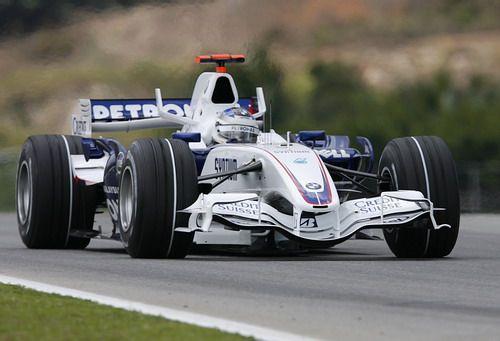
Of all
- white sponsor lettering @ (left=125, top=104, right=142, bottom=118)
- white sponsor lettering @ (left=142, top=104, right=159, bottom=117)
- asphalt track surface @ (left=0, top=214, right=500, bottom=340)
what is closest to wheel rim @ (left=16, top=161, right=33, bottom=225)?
asphalt track surface @ (left=0, top=214, right=500, bottom=340)

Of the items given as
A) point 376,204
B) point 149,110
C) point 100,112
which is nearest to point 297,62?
point 149,110

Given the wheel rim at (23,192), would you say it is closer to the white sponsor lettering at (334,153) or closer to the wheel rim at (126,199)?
the wheel rim at (126,199)

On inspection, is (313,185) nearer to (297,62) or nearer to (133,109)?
(133,109)

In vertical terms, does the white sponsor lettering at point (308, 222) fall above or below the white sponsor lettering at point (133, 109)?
below

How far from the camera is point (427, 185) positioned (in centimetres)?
1545

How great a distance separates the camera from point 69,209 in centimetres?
1794

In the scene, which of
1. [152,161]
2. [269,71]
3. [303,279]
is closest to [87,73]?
[269,71]

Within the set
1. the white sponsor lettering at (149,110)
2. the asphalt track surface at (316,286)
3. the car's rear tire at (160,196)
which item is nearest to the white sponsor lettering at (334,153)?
the asphalt track surface at (316,286)

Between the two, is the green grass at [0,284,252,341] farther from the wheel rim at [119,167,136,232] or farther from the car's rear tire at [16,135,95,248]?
the car's rear tire at [16,135,95,248]

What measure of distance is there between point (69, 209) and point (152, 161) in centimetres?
322

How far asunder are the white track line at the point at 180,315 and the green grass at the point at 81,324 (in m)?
0.13

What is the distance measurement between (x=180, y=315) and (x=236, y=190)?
5675mm

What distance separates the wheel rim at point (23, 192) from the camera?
18.2 m

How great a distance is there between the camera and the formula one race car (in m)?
14.7
